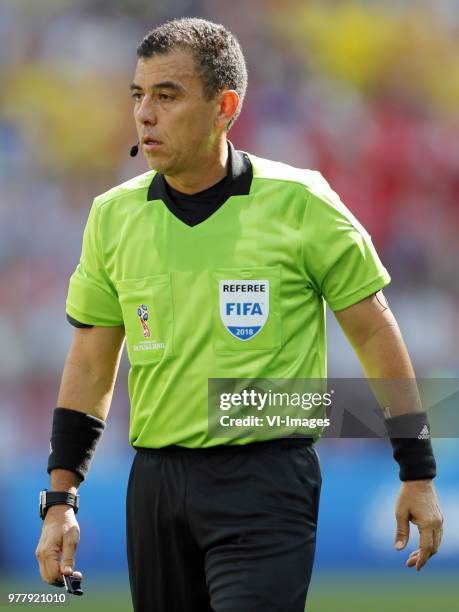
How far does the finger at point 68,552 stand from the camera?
11.5ft

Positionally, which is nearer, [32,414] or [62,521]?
[62,521]

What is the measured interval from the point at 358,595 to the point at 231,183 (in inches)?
160

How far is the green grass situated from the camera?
270 inches

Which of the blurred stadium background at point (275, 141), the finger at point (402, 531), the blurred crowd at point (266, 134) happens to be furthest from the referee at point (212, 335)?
the blurred crowd at point (266, 134)

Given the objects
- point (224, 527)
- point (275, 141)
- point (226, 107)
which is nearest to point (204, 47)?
point (226, 107)

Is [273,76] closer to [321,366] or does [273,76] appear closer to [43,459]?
[43,459]

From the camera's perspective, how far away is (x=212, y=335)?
11.5ft

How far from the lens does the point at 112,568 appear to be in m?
7.62

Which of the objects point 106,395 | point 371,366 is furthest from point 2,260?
point 371,366

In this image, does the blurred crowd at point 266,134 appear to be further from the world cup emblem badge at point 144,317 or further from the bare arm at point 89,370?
the world cup emblem badge at point 144,317

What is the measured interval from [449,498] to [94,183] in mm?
2984

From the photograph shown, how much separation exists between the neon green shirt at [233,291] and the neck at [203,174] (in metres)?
0.09

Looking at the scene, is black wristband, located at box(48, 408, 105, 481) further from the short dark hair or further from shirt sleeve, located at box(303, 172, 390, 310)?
the short dark hair

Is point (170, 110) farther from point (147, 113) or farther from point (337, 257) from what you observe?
point (337, 257)
